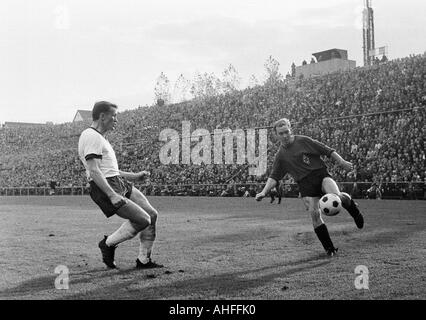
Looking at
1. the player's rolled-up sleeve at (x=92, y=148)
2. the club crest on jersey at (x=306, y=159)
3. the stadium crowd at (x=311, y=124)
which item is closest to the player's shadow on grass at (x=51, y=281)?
the player's rolled-up sleeve at (x=92, y=148)

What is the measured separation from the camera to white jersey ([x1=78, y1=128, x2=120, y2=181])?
591cm

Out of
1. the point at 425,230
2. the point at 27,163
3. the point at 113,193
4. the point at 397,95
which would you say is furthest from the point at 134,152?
the point at 113,193

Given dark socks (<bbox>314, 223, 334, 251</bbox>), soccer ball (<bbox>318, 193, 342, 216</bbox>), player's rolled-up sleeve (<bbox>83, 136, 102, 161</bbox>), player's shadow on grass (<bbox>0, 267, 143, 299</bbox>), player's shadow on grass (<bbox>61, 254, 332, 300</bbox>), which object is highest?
player's rolled-up sleeve (<bbox>83, 136, 102, 161</bbox>)

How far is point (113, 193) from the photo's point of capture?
5.84m

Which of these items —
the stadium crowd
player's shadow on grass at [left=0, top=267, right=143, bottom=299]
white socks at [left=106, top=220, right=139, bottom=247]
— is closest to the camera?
player's shadow on grass at [left=0, top=267, right=143, bottom=299]

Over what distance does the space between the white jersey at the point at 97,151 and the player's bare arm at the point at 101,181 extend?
0.08m

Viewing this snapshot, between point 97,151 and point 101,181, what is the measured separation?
33 cm

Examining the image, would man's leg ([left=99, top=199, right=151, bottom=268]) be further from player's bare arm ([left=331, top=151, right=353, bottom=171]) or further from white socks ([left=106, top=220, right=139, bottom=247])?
player's bare arm ([left=331, top=151, right=353, bottom=171])

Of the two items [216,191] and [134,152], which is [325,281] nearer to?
[216,191]

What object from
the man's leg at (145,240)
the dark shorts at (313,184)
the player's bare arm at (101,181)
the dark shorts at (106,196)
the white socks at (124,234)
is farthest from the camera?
the dark shorts at (313,184)

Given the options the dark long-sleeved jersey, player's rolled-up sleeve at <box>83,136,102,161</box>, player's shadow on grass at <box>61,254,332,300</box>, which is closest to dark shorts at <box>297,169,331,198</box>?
the dark long-sleeved jersey

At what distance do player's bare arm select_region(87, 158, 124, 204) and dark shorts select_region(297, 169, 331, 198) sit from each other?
266 centimetres

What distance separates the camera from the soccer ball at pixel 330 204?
673 centimetres

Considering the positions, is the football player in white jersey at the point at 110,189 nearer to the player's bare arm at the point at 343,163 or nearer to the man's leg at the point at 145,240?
the man's leg at the point at 145,240
